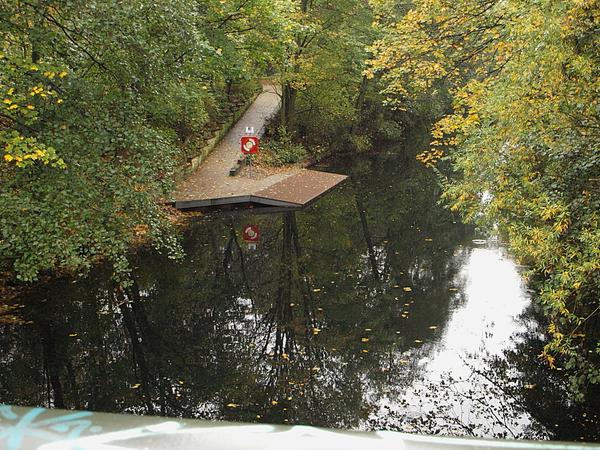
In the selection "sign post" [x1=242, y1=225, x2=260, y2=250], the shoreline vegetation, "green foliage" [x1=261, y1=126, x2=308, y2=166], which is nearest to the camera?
the shoreline vegetation

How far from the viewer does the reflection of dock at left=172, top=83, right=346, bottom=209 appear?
1560cm

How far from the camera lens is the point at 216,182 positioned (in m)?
16.9

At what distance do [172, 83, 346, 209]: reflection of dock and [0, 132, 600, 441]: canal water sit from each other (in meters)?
2.36

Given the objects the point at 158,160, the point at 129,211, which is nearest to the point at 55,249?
the point at 129,211

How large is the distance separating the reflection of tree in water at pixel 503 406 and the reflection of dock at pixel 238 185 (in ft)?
31.0

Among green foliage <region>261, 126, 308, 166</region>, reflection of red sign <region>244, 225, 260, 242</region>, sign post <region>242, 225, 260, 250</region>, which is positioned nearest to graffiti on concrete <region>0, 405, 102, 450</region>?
sign post <region>242, 225, 260, 250</region>

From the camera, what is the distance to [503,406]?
673cm

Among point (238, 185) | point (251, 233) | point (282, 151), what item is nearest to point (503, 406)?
point (251, 233)

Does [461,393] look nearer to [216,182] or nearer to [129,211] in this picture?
[129,211]

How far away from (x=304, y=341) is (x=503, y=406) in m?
2.99

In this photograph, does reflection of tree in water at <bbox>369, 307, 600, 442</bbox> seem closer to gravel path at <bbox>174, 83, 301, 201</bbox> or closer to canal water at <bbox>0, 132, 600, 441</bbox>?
canal water at <bbox>0, 132, 600, 441</bbox>

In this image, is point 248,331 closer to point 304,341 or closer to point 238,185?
point 304,341

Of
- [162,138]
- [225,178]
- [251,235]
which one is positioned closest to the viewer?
[162,138]

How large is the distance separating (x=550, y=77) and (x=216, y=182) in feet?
40.0
